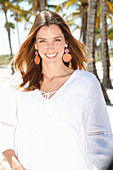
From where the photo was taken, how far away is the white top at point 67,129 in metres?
1.62

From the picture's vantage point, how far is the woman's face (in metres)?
1.83

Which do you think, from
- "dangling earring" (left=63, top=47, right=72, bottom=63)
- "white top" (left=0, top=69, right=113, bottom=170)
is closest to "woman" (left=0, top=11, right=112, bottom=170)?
"white top" (left=0, top=69, right=113, bottom=170)

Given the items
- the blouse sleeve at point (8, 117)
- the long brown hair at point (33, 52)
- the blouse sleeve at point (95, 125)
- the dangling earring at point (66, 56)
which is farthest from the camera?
the dangling earring at point (66, 56)

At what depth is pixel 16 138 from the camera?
5.91ft

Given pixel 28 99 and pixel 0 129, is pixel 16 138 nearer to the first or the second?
pixel 0 129

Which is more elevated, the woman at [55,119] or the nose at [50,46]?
the nose at [50,46]

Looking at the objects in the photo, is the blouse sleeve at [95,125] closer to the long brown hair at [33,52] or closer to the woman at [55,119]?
the woman at [55,119]

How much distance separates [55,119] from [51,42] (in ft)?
2.02

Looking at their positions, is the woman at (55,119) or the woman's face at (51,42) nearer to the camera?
the woman at (55,119)

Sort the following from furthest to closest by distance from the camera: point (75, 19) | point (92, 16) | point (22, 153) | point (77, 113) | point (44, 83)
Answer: point (75, 19), point (92, 16), point (44, 83), point (22, 153), point (77, 113)

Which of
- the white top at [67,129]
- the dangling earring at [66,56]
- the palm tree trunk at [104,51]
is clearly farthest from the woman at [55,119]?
the palm tree trunk at [104,51]

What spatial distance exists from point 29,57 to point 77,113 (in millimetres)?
836

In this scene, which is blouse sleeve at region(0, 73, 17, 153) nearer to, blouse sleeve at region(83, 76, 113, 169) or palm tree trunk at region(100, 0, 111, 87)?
blouse sleeve at region(83, 76, 113, 169)

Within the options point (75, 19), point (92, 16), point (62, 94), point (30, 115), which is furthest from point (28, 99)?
point (75, 19)
